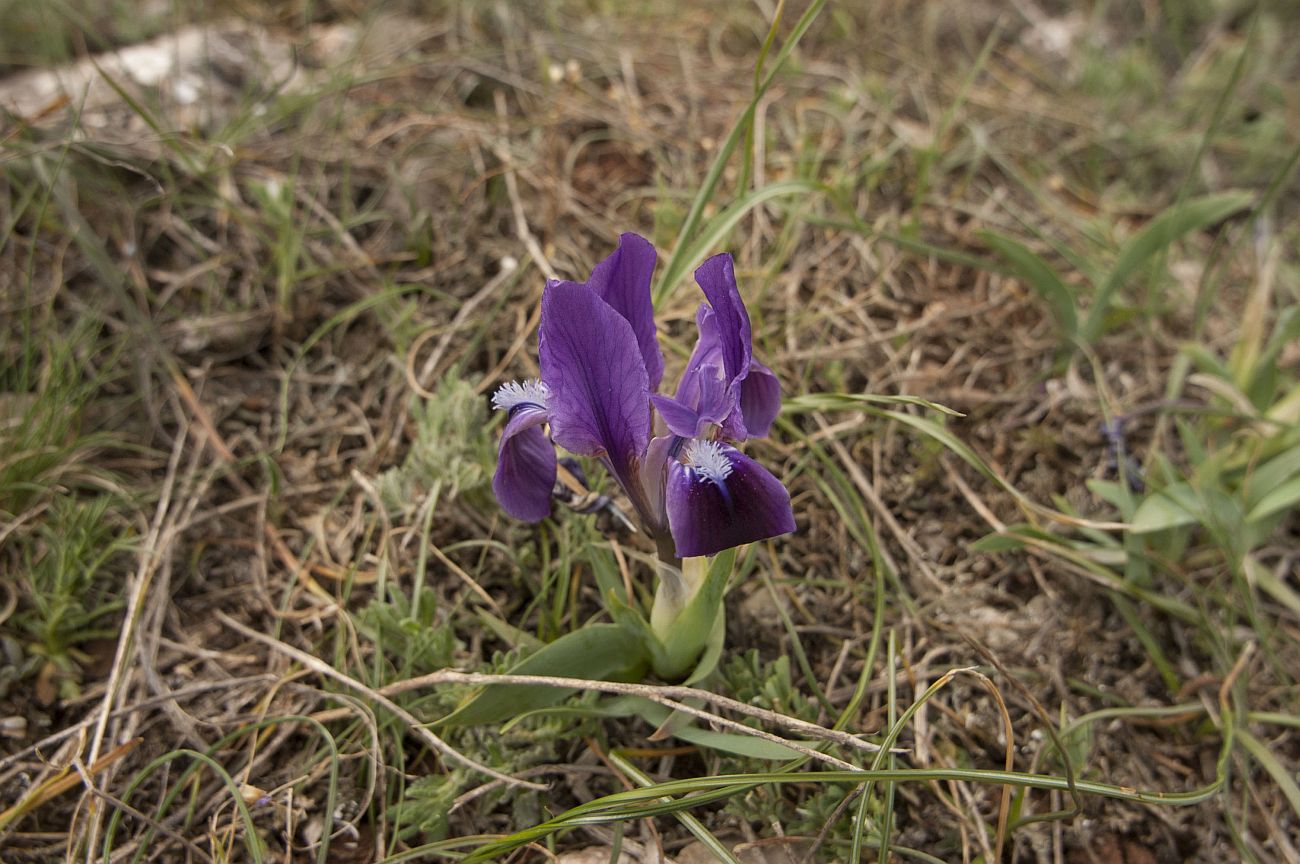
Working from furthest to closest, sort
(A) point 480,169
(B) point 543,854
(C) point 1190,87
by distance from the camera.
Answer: (C) point 1190,87, (A) point 480,169, (B) point 543,854

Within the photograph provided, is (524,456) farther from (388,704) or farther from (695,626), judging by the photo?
(388,704)

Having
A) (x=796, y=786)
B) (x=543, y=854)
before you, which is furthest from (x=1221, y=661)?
(x=543, y=854)

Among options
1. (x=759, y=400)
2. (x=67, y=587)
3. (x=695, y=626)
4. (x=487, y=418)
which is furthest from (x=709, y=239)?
(x=67, y=587)

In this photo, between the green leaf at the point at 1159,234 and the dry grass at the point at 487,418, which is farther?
the green leaf at the point at 1159,234

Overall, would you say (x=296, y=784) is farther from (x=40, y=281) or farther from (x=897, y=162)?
(x=897, y=162)

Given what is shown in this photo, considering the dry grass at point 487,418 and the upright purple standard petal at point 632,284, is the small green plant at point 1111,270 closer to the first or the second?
the dry grass at point 487,418

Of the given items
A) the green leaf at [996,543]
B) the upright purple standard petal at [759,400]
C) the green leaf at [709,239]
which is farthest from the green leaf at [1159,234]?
the upright purple standard petal at [759,400]

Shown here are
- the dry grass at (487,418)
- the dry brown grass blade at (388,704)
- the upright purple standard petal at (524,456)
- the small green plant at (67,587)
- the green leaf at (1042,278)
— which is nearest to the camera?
the upright purple standard petal at (524,456)
